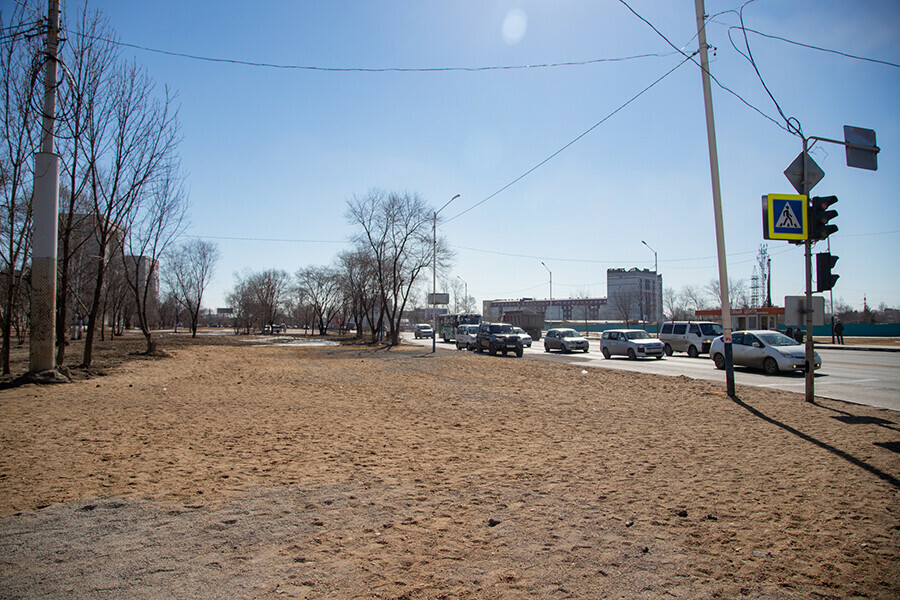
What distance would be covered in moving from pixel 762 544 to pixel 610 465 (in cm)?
222

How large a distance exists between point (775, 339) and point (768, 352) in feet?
3.00

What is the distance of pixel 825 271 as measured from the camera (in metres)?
9.91

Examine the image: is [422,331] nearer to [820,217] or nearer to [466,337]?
[466,337]

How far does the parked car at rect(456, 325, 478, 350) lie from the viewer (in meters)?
38.3

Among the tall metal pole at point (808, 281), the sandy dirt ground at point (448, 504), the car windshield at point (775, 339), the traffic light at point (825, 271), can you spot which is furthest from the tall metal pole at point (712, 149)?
the car windshield at point (775, 339)

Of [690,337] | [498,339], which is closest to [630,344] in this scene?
[690,337]

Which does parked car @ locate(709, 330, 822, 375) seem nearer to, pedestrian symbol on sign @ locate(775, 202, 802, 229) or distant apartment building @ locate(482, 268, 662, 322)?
pedestrian symbol on sign @ locate(775, 202, 802, 229)

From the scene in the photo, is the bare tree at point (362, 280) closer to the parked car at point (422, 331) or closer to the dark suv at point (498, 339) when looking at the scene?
the parked car at point (422, 331)

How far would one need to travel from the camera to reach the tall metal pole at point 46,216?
1244 centimetres

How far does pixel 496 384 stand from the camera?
14.7 m

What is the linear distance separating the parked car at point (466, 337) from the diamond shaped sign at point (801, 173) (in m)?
28.3

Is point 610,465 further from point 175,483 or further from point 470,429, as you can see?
point 175,483

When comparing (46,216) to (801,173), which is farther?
(46,216)

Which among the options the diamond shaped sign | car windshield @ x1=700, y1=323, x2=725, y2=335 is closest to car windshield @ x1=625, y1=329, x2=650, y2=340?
car windshield @ x1=700, y1=323, x2=725, y2=335
